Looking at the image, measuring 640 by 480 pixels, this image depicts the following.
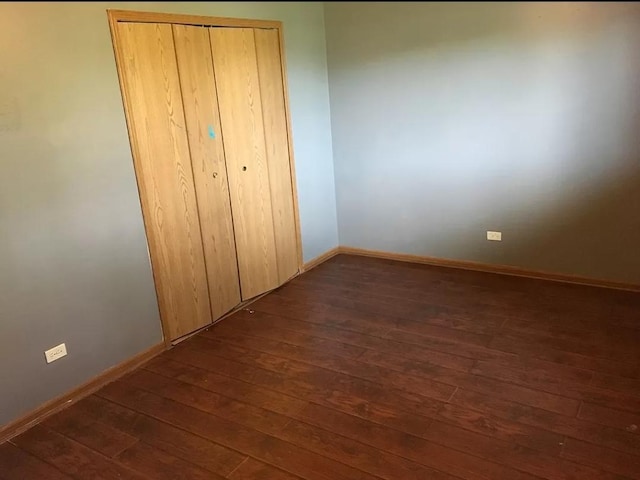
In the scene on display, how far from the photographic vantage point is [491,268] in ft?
12.6

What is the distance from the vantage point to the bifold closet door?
3.21m

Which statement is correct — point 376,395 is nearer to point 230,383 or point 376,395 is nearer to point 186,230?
point 230,383

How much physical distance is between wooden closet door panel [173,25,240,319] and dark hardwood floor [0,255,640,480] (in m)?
0.28

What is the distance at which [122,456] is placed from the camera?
7.07 ft

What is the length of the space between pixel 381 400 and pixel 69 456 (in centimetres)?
135

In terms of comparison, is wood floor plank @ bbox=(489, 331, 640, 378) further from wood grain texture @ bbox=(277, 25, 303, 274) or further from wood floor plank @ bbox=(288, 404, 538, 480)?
wood grain texture @ bbox=(277, 25, 303, 274)

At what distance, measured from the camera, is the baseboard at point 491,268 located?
3445mm

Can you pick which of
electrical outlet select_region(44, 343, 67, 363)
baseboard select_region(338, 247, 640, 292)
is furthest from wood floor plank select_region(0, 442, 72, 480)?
baseboard select_region(338, 247, 640, 292)

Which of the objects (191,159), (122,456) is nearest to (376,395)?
(122,456)

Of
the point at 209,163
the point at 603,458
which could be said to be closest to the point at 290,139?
the point at 209,163

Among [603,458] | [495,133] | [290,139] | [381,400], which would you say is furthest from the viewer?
[290,139]

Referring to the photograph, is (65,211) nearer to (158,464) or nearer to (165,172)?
(165,172)

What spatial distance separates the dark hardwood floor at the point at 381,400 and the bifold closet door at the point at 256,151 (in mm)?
436

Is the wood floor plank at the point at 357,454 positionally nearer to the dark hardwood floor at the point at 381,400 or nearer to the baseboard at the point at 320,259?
the dark hardwood floor at the point at 381,400
